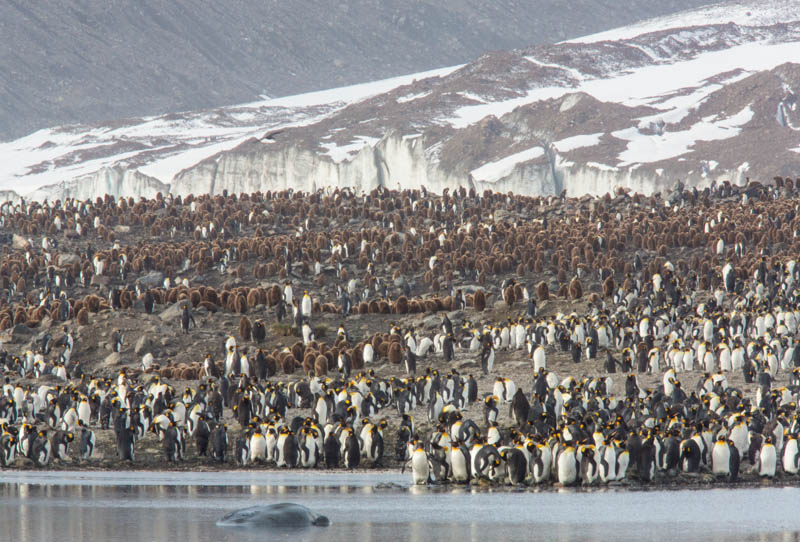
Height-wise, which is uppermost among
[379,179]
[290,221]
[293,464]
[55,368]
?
[379,179]

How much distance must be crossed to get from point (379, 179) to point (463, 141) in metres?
6.85

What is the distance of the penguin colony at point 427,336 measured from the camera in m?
21.2

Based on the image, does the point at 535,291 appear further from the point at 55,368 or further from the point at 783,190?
the point at 783,190

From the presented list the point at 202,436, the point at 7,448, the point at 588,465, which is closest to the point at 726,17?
the point at 202,436

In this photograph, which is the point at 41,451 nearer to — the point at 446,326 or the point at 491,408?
the point at 491,408

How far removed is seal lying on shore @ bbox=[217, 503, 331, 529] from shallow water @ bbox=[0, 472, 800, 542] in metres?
0.20

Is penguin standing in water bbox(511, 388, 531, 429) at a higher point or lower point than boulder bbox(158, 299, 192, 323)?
lower

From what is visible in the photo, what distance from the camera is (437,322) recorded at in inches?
1404

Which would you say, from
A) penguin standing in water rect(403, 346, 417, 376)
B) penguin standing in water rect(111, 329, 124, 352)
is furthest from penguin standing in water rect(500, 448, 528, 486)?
penguin standing in water rect(111, 329, 124, 352)

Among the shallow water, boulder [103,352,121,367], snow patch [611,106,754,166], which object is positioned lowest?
the shallow water

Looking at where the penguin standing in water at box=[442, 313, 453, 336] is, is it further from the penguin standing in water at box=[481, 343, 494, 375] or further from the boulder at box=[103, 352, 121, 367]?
the boulder at box=[103, 352, 121, 367]

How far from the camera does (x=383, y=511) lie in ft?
54.9

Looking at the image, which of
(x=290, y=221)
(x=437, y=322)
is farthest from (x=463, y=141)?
(x=437, y=322)

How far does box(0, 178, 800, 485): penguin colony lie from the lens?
21.2 m
